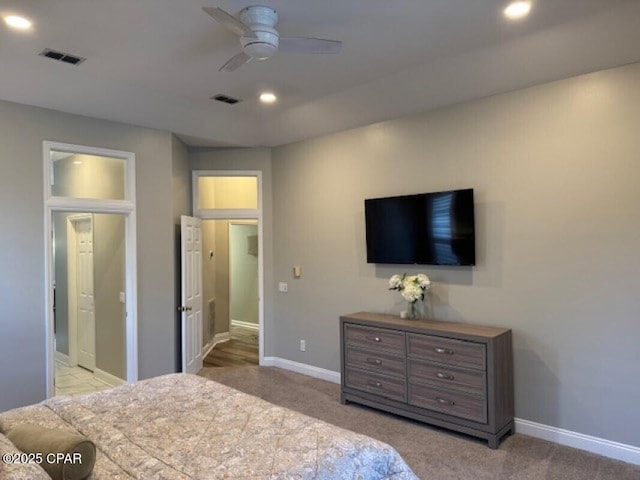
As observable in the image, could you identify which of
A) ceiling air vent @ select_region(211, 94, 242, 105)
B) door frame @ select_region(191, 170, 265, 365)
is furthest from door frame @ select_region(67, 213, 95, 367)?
ceiling air vent @ select_region(211, 94, 242, 105)

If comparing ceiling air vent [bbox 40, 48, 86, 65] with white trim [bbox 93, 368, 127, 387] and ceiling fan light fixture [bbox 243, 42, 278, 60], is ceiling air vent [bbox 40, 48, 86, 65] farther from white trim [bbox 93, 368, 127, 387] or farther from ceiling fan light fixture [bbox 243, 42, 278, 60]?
white trim [bbox 93, 368, 127, 387]

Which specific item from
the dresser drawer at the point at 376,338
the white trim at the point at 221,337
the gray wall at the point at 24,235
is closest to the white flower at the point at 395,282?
the dresser drawer at the point at 376,338

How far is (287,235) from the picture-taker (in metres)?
5.71

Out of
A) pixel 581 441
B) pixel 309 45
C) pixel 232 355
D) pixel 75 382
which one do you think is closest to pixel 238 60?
pixel 309 45

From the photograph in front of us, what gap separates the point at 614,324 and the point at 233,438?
2.93 meters

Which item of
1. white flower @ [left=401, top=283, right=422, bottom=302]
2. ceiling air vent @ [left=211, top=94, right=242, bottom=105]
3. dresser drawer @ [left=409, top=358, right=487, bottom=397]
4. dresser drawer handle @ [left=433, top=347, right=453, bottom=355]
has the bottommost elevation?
dresser drawer @ [left=409, top=358, right=487, bottom=397]

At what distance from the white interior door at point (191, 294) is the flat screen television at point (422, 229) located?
214 cm

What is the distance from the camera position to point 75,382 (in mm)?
5383

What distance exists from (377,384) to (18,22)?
157 inches

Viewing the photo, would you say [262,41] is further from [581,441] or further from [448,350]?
[581,441]

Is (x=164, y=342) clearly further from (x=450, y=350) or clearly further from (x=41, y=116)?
(x=450, y=350)

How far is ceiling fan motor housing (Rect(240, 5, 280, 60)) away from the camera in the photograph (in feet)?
8.78

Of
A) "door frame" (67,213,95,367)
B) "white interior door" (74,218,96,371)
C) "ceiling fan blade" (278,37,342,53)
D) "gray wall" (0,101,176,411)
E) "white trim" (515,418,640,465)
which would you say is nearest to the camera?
"ceiling fan blade" (278,37,342,53)

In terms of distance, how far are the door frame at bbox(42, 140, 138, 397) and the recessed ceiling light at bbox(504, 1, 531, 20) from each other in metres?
3.79
